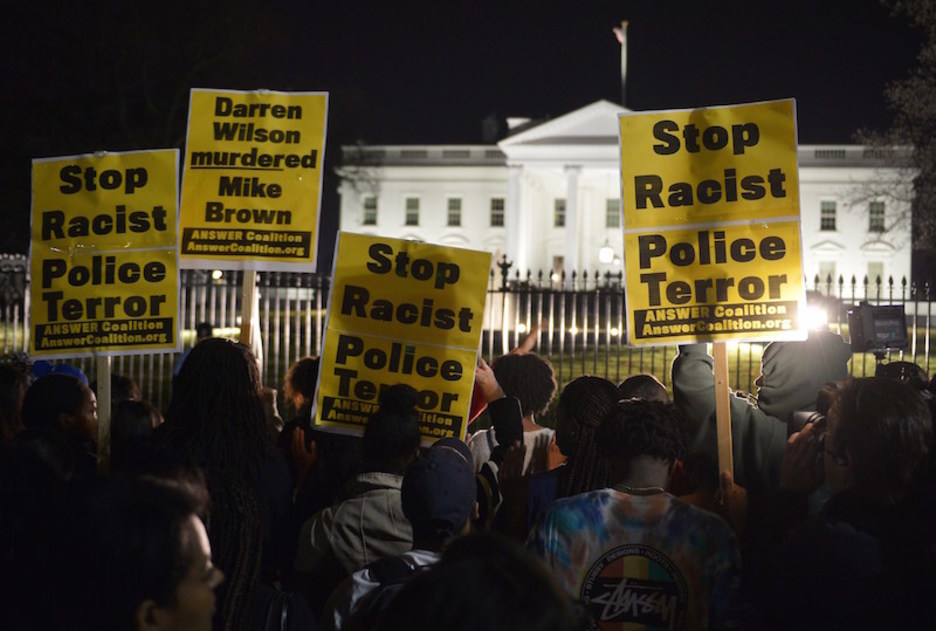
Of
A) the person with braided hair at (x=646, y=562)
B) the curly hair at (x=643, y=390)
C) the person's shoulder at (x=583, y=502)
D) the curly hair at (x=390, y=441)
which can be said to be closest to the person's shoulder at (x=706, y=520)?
the person with braided hair at (x=646, y=562)

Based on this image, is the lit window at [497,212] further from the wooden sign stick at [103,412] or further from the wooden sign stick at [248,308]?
the wooden sign stick at [103,412]

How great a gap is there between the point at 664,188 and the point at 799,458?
1468mm

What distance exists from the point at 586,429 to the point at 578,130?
51522 millimetres

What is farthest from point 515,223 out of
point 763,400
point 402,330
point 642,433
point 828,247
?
point 642,433

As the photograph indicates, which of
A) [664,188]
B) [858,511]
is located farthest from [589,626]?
[664,188]

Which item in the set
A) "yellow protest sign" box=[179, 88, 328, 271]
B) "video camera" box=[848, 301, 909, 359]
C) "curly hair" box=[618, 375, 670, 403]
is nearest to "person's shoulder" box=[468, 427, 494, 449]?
"curly hair" box=[618, 375, 670, 403]

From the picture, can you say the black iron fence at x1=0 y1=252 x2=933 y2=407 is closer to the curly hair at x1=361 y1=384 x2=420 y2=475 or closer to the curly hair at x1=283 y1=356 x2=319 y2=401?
the curly hair at x1=283 y1=356 x2=319 y2=401

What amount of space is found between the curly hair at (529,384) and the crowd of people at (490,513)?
36 cm

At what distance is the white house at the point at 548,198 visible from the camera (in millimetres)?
53719

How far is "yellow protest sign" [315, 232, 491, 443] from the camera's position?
5.34m

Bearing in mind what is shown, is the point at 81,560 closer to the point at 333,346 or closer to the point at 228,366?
the point at 228,366

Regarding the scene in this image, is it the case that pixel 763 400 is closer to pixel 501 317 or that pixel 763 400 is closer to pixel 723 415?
pixel 723 415

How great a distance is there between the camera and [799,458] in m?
4.09

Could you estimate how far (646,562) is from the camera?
2.97 meters
